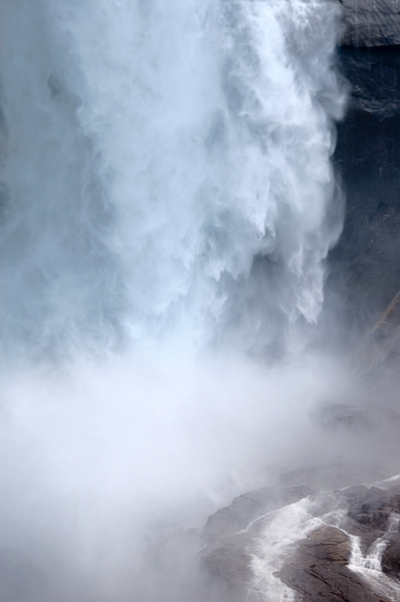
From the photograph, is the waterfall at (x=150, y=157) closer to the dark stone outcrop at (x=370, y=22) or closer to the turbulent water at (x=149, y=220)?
the turbulent water at (x=149, y=220)

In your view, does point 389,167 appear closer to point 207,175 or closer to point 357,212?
point 357,212

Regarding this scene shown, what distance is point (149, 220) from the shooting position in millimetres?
22406

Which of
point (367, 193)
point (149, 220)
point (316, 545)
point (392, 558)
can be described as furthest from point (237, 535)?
point (367, 193)

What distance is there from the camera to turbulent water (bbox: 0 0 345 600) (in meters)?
19.4

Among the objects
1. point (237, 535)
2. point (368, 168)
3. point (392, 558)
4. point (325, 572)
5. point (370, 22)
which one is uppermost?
point (370, 22)

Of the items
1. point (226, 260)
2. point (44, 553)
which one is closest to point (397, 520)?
point (44, 553)

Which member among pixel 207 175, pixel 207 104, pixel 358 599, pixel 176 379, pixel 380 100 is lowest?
pixel 358 599

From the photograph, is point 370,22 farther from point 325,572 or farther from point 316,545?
point 325,572

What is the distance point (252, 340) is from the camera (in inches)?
1032

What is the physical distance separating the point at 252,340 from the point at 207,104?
10.3 m

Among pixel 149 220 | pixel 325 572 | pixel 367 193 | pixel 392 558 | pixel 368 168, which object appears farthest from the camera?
pixel 367 193

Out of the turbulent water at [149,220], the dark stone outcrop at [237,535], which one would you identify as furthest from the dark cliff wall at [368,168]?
the dark stone outcrop at [237,535]

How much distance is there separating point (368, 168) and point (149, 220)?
1031 cm

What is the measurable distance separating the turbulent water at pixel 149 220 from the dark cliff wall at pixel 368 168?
39.3 inches
